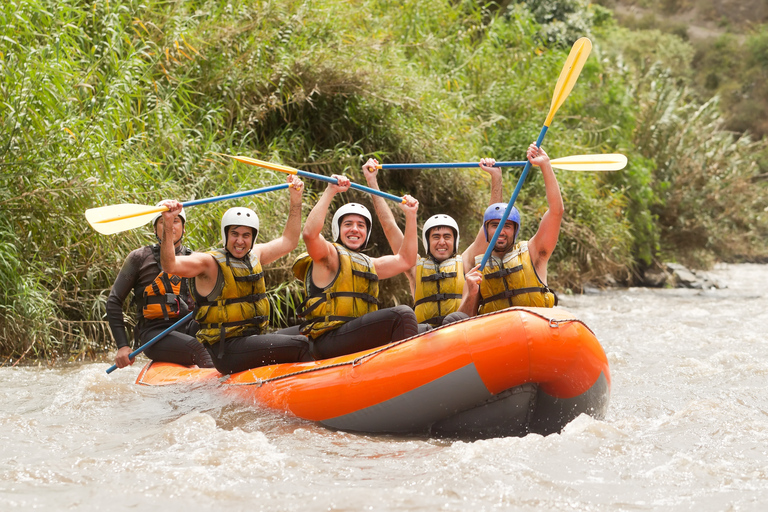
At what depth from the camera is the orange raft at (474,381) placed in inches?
121

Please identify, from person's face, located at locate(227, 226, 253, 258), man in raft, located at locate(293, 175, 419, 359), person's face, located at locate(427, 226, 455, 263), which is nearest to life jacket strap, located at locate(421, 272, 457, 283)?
person's face, located at locate(427, 226, 455, 263)

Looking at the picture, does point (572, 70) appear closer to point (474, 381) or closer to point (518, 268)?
point (518, 268)

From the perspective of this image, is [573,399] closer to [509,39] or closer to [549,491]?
[549,491]

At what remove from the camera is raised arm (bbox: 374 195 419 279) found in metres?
3.86

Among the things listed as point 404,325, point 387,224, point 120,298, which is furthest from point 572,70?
point 120,298

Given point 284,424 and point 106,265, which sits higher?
point 106,265

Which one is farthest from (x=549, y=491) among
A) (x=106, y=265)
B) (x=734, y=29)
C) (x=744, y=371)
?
(x=734, y=29)

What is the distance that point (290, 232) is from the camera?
13.2 ft

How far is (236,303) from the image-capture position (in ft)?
12.4

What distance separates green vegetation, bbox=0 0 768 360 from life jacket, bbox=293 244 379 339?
2071mm

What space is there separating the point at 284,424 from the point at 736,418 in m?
2.27

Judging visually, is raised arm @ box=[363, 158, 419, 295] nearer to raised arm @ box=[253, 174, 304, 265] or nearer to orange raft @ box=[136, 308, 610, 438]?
raised arm @ box=[253, 174, 304, 265]

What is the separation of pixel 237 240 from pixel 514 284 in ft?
4.73

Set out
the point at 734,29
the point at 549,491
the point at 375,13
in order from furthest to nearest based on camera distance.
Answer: the point at 734,29
the point at 375,13
the point at 549,491
